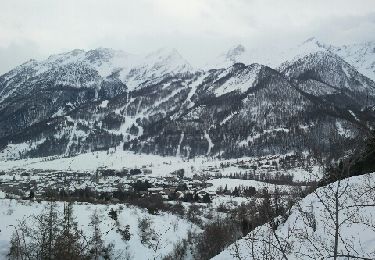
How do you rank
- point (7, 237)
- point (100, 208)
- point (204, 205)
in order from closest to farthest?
1. point (7, 237)
2. point (100, 208)
3. point (204, 205)

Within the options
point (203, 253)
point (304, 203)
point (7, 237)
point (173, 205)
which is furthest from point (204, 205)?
point (304, 203)

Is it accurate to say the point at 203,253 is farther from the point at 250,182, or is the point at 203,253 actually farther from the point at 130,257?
the point at 250,182

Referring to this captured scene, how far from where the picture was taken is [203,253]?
3140 inches

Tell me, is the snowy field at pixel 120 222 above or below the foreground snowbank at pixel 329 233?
below

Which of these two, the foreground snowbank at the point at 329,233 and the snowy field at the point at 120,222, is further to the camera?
the snowy field at the point at 120,222

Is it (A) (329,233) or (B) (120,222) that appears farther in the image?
(B) (120,222)

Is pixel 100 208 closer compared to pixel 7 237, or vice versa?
pixel 7 237

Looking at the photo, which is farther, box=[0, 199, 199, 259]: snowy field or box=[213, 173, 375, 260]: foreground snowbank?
box=[0, 199, 199, 259]: snowy field

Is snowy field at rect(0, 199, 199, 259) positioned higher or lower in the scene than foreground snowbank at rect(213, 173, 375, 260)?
lower

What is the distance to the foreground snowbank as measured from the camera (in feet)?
44.4

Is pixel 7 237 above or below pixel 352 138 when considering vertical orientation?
below

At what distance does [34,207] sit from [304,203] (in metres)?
57.7

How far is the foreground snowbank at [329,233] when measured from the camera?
1352 cm

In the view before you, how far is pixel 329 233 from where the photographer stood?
67.8ft
